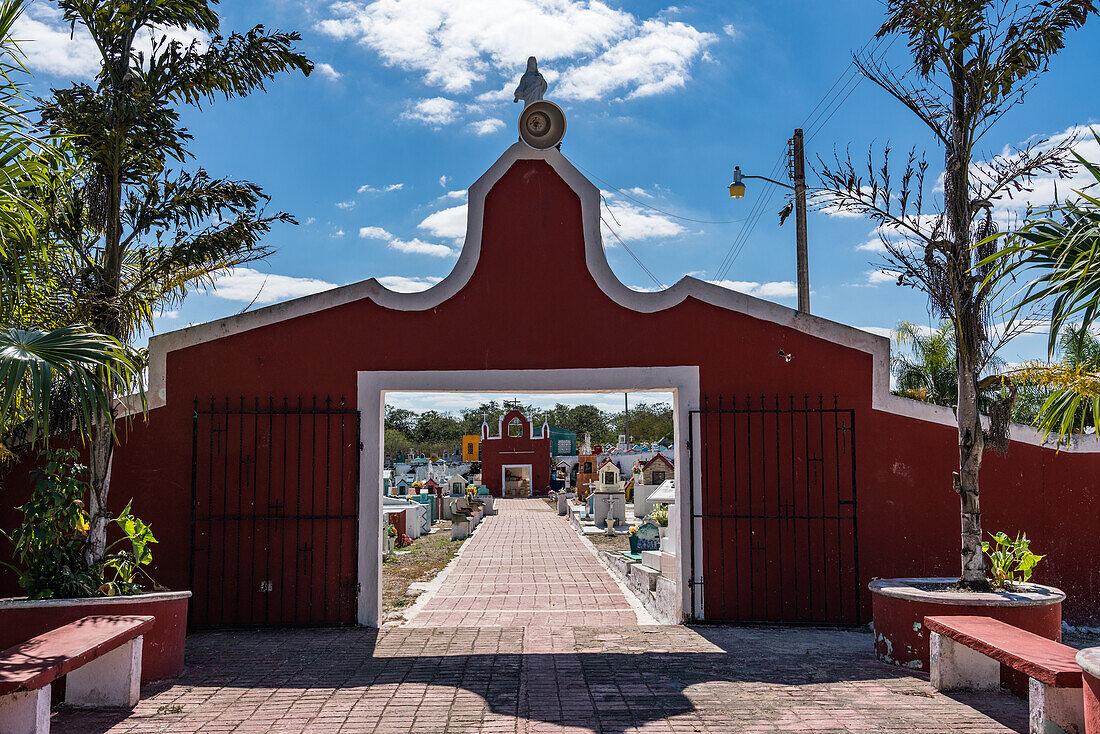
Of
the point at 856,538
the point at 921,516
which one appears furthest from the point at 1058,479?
the point at 856,538

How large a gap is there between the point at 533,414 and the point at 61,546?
2580 inches

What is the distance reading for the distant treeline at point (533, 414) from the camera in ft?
239

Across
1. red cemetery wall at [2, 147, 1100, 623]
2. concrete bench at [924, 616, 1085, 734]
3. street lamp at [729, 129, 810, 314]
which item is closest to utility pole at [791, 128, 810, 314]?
street lamp at [729, 129, 810, 314]

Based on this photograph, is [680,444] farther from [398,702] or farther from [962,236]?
[398,702]

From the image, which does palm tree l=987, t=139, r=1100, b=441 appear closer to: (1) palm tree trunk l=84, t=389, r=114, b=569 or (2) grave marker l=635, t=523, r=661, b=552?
(1) palm tree trunk l=84, t=389, r=114, b=569

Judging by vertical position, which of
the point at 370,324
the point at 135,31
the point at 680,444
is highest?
the point at 135,31

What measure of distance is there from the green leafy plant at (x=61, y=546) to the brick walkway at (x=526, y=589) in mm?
3342

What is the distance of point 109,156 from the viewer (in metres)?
6.67

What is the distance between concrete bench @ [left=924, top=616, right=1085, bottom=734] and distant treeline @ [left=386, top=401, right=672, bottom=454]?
213ft

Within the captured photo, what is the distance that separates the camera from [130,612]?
588cm

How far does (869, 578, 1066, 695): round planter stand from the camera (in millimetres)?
5797

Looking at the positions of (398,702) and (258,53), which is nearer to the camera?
(398,702)

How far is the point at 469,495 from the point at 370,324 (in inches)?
947

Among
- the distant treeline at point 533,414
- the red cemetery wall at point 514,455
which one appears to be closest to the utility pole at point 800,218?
the red cemetery wall at point 514,455
